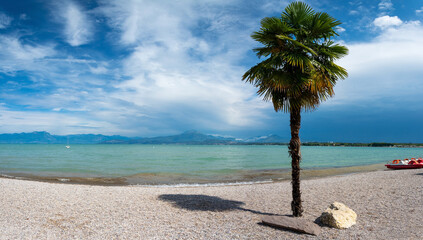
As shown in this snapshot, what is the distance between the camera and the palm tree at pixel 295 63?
27.9 feet

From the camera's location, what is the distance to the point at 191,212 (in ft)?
34.6

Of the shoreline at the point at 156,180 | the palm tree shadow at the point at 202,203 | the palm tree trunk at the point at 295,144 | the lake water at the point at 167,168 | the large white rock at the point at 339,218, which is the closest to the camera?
the large white rock at the point at 339,218

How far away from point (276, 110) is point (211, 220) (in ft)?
15.7

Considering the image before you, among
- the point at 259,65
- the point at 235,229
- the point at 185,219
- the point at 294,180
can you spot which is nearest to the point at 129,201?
the point at 185,219

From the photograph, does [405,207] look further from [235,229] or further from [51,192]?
[51,192]

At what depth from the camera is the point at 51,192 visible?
1384 centimetres

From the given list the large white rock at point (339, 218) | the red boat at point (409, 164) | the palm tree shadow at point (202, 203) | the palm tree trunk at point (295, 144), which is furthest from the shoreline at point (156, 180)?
the large white rock at point (339, 218)

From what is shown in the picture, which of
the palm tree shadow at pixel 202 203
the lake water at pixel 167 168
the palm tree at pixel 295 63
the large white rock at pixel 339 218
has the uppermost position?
the palm tree at pixel 295 63

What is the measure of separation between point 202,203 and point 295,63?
Result: 7.64m

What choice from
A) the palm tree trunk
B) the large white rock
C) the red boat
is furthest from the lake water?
the large white rock

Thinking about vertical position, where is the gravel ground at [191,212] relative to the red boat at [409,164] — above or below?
below

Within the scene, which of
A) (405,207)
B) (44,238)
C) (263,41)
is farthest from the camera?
(405,207)

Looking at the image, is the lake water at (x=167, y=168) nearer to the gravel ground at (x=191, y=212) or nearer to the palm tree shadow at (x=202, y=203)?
the palm tree shadow at (x=202, y=203)

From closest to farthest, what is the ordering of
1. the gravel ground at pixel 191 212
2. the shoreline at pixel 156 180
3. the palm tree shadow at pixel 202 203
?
1. the gravel ground at pixel 191 212
2. the palm tree shadow at pixel 202 203
3. the shoreline at pixel 156 180
